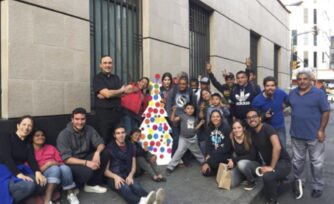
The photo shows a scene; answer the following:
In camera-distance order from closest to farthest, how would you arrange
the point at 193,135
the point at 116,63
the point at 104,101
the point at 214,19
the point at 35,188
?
the point at 35,188, the point at 104,101, the point at 193,135, the point at 116,63, the point at 214,19

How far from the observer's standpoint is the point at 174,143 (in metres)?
6.50

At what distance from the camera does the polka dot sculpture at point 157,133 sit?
21.0 feet

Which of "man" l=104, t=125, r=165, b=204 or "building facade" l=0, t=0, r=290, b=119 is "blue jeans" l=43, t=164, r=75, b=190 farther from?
"building facade" l=0, t=0, r=290, b=119

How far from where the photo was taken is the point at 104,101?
520 centimetres

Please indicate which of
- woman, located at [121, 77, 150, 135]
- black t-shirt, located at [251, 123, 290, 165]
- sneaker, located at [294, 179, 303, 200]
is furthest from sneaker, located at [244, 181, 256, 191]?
woman, located at [121, 77, 150, 135]

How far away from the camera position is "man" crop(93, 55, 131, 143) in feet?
16.9

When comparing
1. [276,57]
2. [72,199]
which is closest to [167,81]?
[72,199]

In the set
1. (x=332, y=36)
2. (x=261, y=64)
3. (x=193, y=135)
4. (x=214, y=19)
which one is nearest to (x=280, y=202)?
(x=193, y=135)

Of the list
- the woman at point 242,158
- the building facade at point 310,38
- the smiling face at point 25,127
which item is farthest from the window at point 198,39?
the building facade at point 310,38

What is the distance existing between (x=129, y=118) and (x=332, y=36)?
3520 inches

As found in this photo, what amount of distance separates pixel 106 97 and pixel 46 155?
1.21m

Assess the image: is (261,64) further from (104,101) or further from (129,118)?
(104,101)

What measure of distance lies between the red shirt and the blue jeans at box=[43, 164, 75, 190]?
16 centimetres

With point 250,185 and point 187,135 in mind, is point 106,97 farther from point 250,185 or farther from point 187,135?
point 250,185
